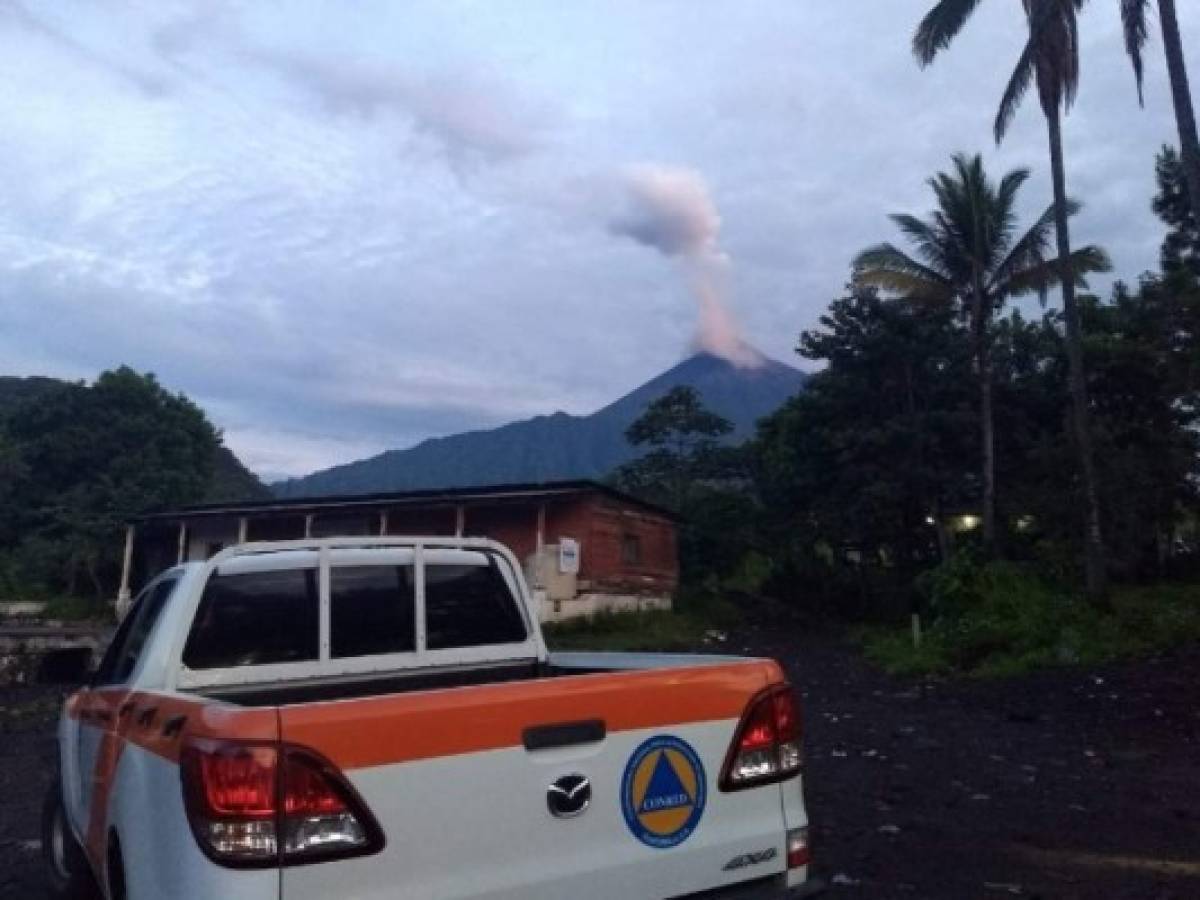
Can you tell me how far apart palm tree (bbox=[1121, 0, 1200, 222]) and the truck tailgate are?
1567cm

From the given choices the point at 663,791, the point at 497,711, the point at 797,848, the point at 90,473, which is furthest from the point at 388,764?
the point at 90,473

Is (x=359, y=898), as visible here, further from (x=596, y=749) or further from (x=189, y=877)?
(x=596, y=749)

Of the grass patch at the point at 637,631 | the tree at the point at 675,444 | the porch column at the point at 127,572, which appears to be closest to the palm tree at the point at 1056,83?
the grass patch at the point at 637,631

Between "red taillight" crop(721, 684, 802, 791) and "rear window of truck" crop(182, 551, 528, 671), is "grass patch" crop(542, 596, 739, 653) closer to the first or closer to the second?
"rear window of truck" crop(182, 551, 528, 671)

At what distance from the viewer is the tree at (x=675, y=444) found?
123 feet

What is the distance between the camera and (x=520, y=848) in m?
2.76

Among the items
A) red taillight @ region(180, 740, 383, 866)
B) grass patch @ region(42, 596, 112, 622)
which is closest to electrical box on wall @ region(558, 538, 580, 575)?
grass patch @ region(42, 596, 112, 622)

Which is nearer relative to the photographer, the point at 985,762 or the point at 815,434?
the point at 985,762

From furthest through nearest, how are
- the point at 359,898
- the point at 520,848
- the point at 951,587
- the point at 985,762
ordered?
the point at 951,587 → the point at 985,762 → the point at 520,848 → the point at 359,898

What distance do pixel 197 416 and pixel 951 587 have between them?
98.6 ft

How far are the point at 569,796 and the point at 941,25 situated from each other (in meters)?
20.7

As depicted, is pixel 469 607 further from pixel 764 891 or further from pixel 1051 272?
pixel 1051 272

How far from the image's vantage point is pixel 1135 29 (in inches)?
687

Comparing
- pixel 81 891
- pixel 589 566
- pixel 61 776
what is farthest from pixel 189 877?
pixel 589 566
